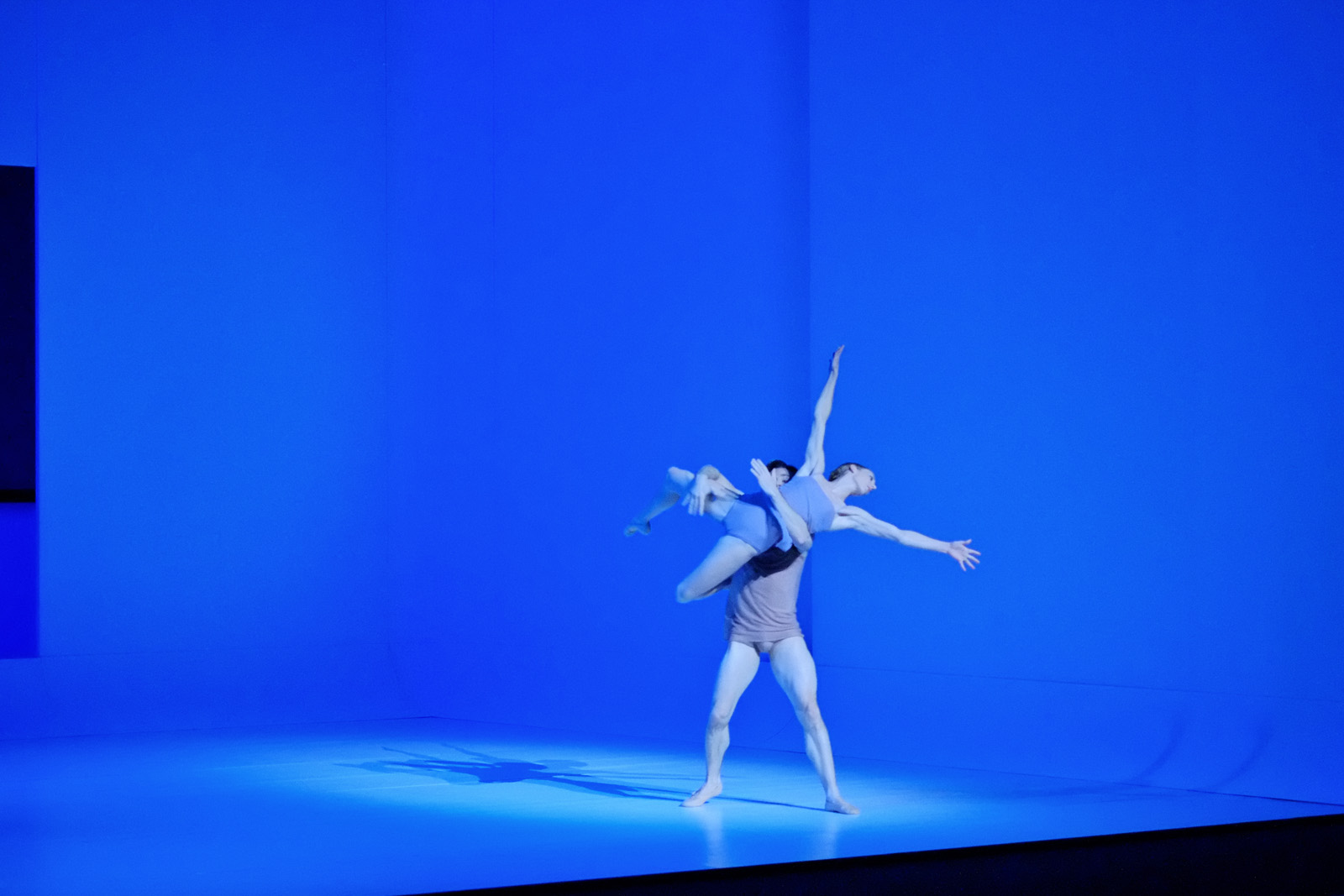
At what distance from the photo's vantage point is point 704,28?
362 inches

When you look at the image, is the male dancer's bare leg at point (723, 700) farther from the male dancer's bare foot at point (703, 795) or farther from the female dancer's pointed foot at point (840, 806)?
the female dancer's pointed foot at point (840, 806)

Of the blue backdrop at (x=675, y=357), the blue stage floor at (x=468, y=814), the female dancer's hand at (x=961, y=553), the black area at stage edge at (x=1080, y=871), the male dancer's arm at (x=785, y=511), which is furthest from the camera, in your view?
the blue backdrop at (x=675, y=357)

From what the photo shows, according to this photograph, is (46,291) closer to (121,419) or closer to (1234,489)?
(121,419)

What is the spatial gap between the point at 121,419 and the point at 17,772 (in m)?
2.98

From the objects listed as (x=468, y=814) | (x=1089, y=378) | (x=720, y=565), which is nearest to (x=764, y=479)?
(x=720, y=565)

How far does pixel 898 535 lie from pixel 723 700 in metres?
1.00

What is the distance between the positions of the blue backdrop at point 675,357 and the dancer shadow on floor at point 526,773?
135cm

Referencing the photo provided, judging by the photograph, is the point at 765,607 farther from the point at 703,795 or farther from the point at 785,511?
the point at 703,795

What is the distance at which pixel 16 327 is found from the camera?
1009 cm

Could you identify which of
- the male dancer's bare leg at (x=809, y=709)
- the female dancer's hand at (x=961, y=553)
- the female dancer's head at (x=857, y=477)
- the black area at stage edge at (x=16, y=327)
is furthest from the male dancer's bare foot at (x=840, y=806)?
the black area at stage edge at (x=16, y=327)

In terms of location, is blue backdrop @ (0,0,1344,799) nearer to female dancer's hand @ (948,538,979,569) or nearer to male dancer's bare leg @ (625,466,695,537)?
female dancer's hand @ (948,538,979,569)

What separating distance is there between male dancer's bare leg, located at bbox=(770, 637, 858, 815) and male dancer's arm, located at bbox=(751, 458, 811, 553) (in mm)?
461

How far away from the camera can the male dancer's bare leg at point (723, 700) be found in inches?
247

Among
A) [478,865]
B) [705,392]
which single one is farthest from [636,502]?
[478,865]
